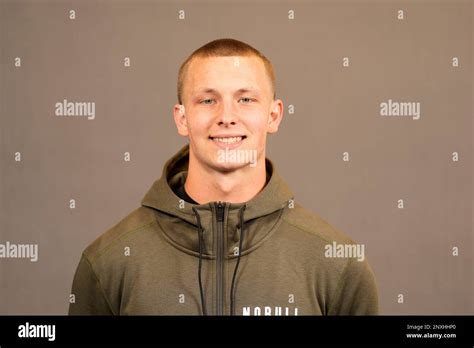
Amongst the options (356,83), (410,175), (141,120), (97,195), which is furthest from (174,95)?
(410,175)

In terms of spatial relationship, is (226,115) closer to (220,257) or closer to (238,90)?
(238,90)

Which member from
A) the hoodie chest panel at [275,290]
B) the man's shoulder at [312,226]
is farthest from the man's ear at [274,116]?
the hoodie chest panel at [275,290]

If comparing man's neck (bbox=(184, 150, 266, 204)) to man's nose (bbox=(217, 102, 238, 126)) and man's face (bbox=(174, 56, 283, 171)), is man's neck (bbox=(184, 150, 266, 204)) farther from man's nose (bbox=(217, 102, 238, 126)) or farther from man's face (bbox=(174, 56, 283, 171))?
man's nose (bbox=(217, 102, 238, 126))

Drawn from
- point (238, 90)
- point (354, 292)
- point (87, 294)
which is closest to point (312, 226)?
point (354, 292)

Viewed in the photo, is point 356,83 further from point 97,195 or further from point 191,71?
point 97,195

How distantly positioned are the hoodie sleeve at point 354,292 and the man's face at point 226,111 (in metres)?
0.39

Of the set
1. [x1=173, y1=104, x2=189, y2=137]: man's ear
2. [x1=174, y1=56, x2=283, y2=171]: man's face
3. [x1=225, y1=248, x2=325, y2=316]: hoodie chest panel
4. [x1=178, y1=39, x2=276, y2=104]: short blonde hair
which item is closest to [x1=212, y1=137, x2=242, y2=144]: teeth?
[x1=174, y1=56, x2=283, y2=171]: man's face

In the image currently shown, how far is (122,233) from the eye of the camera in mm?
2314

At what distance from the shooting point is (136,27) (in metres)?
2.77

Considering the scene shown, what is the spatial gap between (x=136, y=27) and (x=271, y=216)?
2.82ft

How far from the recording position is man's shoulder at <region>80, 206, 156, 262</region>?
90.4 inches

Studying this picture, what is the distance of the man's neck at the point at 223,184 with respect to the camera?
2281 millimetres
